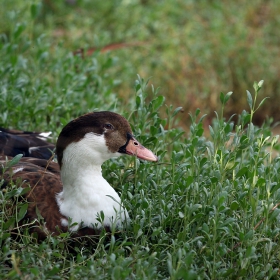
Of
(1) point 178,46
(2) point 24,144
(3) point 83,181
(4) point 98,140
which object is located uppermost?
(4) point 98,140

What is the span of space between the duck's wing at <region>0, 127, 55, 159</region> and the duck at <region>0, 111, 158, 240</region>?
485 millimetres

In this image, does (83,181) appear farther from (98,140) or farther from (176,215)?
(176,215)

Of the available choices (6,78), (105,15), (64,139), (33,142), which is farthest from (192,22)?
(64,139)

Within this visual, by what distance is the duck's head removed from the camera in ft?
11.3

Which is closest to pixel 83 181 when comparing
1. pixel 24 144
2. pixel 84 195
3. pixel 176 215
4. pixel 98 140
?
pixel 84 195

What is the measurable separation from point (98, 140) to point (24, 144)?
2.58 feet

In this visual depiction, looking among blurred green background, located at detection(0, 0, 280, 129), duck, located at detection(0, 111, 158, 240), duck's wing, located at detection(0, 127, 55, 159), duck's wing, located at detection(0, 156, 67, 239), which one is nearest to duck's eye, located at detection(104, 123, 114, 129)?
duck, located at detection(0, 111, 158, 240)

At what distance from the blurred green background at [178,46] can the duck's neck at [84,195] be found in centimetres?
320

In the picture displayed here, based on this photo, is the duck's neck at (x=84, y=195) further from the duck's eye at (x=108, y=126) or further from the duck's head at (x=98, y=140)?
the duck's eye at (x=108, y=126)

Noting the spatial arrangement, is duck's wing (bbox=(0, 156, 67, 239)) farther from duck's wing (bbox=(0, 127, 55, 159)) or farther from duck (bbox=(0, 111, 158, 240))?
duck's wing (bbox=(0, 127, 55, 159))

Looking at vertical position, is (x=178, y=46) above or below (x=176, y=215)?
below

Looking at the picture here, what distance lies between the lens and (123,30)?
727 cm

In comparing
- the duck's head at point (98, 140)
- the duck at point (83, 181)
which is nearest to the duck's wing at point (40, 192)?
Answer: the duck at point (83, 181)

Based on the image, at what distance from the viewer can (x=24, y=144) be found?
4090mm
